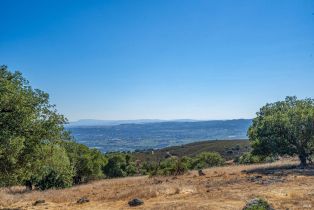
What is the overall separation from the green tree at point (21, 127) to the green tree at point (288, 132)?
2707cm

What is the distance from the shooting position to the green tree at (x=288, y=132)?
139 ft

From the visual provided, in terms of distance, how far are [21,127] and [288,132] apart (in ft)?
102

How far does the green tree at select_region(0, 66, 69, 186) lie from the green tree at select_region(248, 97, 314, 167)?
27.1 metres

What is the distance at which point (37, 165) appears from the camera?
77.8 ft

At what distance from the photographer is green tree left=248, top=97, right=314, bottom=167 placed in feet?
139

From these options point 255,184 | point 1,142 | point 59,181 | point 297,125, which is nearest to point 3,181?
point 1,142

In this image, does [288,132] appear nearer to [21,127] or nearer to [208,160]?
[21,127]

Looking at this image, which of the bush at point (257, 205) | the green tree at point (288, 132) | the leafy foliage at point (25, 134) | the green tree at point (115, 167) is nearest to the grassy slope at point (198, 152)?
the green tree at point (115, 167)

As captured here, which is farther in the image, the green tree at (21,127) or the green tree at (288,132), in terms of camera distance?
the green tree at (288,132)

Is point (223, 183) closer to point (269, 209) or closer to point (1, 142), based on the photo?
point (269, 209)

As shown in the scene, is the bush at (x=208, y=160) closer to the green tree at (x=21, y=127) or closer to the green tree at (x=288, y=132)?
the green tree at (x=288, y=132)

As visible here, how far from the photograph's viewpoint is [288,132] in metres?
42.8

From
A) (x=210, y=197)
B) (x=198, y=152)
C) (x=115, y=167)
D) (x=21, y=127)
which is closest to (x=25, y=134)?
(x=21, y=127)

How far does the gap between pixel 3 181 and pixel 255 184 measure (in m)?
18.1
